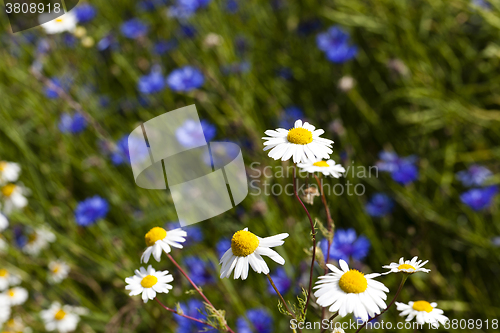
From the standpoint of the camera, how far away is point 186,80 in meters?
1.82

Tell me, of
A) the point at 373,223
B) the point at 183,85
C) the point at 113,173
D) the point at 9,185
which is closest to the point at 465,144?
the point at 373,223

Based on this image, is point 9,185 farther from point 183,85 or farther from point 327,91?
point 327,91

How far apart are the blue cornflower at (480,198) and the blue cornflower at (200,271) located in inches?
33.2

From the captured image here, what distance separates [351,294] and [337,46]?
1503mm

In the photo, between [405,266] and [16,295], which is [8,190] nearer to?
[16,295]

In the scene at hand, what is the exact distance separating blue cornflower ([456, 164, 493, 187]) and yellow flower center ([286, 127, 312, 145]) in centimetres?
110

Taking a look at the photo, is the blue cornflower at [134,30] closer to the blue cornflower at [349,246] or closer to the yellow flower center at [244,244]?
the blue cornflower at [349,246]

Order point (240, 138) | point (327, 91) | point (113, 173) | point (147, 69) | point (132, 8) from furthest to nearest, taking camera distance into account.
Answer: point (132, 8)
point (147, 69)
point (327, 91)
point (113, 173)
point (240, 138)

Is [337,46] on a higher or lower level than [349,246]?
higher

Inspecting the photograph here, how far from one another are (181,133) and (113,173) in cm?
83

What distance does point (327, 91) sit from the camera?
1.92 meters

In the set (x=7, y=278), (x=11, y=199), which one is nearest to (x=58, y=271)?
(x=7, y=278)

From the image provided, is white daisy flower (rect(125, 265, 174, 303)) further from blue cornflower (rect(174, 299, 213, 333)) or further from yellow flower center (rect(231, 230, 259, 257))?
blue cornflower (rect(174, 299, 213, 333))

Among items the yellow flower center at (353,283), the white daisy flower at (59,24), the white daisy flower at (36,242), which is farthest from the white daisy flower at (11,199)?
the yellow flower center at (353,283)
